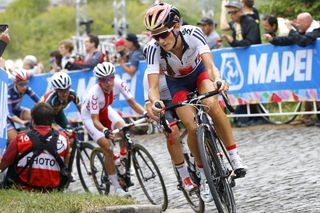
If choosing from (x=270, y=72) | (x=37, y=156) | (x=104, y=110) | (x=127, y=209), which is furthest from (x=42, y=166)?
(x=270, y=72)

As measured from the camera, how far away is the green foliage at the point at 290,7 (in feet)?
66.7

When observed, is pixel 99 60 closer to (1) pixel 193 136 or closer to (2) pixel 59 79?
(2) pixel 59 79

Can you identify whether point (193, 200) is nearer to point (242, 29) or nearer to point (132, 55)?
point (242, 29)

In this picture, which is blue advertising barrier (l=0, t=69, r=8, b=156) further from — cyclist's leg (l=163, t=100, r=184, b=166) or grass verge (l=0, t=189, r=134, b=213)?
cyclist's leg (l=163, t=100, r=184, b=166)

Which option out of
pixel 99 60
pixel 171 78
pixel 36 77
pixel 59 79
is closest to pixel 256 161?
pixel 59 79

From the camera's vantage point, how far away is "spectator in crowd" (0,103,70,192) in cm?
1230

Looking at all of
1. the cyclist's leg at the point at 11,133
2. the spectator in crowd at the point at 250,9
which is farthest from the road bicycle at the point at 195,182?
the spectator in crowd at the point at 250,9

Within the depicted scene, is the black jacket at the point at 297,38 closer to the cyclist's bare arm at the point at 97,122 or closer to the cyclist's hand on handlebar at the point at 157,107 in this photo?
the cyclist's bare arm at the point at 97,122

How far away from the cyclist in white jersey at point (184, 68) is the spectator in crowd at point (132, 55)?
29.7 ft

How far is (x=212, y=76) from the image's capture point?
10.0m

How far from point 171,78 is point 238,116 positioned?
8.37 meters

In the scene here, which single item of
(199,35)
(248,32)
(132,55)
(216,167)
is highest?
(199,35)

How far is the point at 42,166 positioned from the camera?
12406mm

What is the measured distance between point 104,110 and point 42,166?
153 cm
